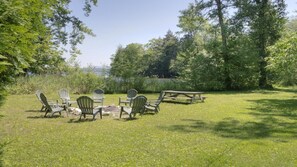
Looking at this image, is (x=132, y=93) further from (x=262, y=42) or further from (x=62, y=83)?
(x=262, y=42)

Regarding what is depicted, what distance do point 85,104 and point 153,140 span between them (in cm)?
352

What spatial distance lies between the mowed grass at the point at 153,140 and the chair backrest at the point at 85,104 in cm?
39

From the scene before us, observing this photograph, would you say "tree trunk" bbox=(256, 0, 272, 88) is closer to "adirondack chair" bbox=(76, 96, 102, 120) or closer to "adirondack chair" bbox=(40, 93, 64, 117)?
"adirondack chair" bbox=(76, 96, 102, 120)

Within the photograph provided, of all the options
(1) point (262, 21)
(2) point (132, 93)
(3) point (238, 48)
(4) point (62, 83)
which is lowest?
(2) point (132, 93)

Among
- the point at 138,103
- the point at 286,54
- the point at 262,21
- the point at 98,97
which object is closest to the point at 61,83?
the point at 98,97

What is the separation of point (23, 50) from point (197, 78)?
22586 mm

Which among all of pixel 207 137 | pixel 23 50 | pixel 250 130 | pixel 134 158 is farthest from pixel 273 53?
pixel 23 50

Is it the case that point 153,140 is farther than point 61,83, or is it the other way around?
point 61,83

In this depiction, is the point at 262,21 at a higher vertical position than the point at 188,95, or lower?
higher

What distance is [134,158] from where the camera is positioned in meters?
5.59

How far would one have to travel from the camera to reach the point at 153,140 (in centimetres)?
700

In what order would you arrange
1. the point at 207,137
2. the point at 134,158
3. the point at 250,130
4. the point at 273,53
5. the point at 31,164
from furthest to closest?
the point at 273,53
the point at 250,130
the point at 207,137
the point at 134,158
the point at 31,164

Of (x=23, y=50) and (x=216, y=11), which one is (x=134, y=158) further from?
(x=216, y=11)

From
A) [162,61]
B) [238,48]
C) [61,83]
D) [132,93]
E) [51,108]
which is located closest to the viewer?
[51,108]
